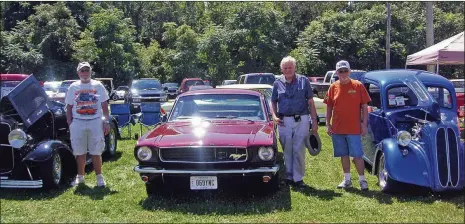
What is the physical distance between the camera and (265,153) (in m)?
5.61

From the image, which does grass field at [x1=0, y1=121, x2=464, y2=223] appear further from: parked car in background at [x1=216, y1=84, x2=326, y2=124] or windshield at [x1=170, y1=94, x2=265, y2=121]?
parked car in background at [x1=216, y1=84, x2=326, y2=124]

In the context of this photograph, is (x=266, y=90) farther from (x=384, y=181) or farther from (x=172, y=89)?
(x=172, y=89)

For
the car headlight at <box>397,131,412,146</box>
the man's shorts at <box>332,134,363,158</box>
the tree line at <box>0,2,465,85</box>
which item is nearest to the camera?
the car headlight at <box>397,131,412,146</box>

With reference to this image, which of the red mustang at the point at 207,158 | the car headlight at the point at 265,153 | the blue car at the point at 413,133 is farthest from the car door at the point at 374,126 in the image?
the car headlight at the point at 265,153

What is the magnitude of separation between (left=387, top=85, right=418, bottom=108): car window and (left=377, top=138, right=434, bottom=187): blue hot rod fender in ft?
3.76

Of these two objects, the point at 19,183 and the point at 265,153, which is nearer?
the point at 265,153

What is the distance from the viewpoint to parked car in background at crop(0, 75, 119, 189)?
6309 millimetres

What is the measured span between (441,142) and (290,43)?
3329cm

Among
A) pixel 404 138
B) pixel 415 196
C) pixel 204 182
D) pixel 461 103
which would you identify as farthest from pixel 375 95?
pixel 461 103

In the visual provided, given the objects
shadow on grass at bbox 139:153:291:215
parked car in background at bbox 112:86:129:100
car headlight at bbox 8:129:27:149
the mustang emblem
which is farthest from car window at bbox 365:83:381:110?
parked car in background at bbox 112:86:129:100

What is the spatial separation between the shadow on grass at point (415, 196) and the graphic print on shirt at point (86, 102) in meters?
3.75

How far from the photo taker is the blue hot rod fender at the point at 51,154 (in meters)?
6.33

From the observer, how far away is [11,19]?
43.0 meters

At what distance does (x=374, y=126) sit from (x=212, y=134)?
9.60 ft
